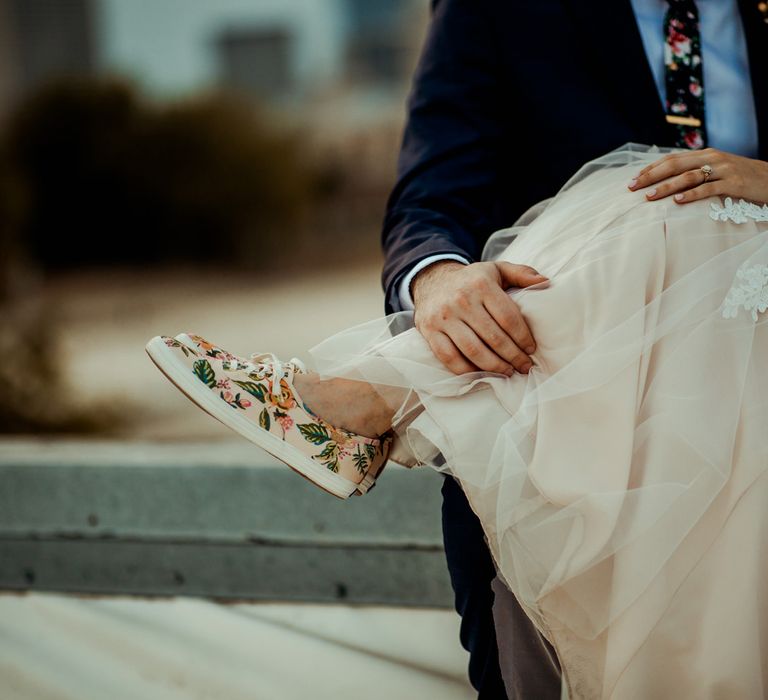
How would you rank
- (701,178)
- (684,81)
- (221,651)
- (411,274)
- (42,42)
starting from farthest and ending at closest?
1. (42,42)
2. (221,651)
3. (684,81)
4. (411,274)
5. (701,178)

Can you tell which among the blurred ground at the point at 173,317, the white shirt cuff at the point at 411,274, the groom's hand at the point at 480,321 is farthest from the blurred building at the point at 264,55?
the groom's hand at the point at 480,321

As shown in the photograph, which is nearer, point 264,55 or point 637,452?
point 637,452

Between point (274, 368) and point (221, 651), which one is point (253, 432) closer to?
point (274, 368)

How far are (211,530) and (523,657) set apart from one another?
0.93 metres

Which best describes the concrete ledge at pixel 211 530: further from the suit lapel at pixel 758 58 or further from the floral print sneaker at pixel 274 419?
the suit lapel at pixel 758 58

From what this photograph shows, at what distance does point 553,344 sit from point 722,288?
0.22m

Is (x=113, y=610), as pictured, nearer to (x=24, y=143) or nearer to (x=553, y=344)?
(x=553, y=344)

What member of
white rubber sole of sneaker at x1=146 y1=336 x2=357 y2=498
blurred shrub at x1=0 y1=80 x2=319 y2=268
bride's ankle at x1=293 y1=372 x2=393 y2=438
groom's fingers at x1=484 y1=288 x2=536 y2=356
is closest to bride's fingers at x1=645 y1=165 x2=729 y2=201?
groom's fingers at x1=484 y1=288 x2=536 y2=356

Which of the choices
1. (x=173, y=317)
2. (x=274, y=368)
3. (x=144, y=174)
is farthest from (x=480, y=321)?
(x=144, y=174)

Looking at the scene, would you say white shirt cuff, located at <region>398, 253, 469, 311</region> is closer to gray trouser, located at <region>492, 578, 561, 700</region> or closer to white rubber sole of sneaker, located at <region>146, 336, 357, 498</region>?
white rubber sole of sneaker, located at <region>146, 336, 357, 498</region>

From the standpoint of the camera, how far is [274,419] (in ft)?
4.02

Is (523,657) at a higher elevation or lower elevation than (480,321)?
lower

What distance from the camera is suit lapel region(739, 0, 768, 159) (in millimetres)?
1433

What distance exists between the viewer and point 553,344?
3.70 ft
